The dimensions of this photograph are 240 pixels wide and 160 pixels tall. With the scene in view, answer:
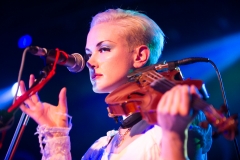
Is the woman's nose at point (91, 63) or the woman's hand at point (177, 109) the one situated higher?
the woman's nose at point (91, 63)

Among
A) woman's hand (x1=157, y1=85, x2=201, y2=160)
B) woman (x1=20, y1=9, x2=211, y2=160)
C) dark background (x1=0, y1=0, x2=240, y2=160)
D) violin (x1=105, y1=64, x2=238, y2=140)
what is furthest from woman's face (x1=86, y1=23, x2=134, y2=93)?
dark background (x1=0, y1=0, x2=240, y2=160)

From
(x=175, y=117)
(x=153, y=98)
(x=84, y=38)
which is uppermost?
(x=84, y=38)

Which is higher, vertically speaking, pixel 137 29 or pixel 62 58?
pixel 137 29

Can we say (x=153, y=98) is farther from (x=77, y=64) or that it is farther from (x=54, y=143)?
(x=54, y=143)

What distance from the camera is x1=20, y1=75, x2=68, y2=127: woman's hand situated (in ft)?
5.04

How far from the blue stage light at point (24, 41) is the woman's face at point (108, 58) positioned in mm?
1958

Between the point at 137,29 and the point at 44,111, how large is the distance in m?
0.85

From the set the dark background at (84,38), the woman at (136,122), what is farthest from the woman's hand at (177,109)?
the dark background at (84,38)

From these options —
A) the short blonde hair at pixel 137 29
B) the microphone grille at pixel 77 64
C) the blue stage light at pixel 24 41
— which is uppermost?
the blue stage light at pixel 24 41

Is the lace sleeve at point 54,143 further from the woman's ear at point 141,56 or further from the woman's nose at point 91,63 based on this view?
the woman's ear at point 141,56

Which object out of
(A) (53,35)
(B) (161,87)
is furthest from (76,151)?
(B) (161,87)

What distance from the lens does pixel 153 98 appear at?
1232mm

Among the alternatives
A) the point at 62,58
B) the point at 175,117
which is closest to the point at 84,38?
the point at 62,58

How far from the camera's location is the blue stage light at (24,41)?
142 inches
